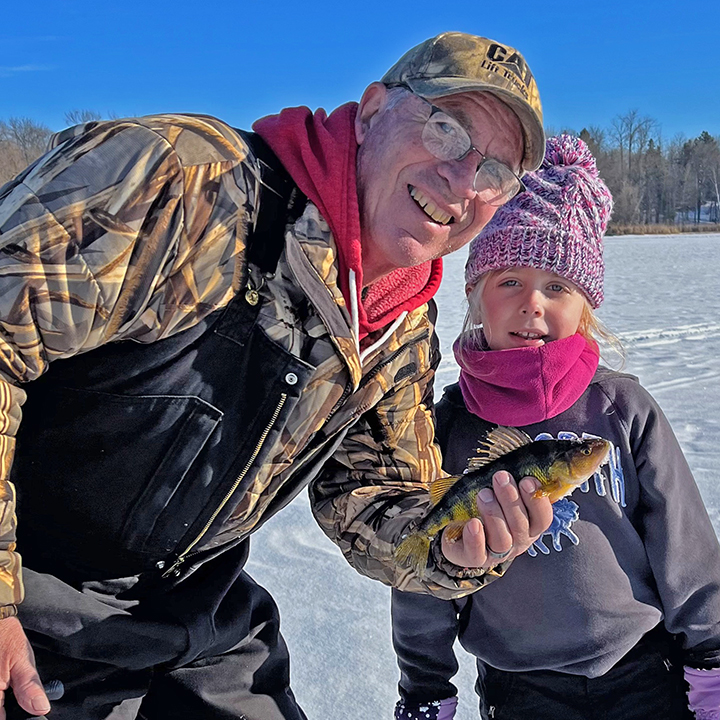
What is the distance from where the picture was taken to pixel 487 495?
192cm

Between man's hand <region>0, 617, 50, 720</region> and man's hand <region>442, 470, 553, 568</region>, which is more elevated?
man's hand <region>442, 470, 553, 568</region>

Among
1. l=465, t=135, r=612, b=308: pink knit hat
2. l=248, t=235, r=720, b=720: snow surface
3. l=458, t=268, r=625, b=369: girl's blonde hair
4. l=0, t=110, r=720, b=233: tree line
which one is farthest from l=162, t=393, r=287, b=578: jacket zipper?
l=0, t=110, r=720, b=233: tree line

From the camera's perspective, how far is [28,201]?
1556 millimetres

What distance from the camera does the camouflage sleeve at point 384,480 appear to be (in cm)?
230

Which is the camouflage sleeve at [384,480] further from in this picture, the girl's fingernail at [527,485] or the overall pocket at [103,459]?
the overall pocket at [103,459]

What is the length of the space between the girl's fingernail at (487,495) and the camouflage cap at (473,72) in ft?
3.38

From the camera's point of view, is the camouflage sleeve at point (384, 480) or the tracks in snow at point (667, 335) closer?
the camouflage sleeve at point (384, 480)

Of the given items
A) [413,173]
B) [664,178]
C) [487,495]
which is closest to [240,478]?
[487,495]

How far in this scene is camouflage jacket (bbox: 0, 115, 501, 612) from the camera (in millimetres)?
1563

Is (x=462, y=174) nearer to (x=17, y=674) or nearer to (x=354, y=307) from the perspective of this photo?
(x=354, y=307)

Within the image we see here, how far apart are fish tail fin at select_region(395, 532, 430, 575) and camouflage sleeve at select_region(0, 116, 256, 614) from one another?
0.94m

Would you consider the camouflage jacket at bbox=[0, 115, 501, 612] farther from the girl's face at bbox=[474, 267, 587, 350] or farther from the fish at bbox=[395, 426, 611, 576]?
the girl's face at bbox=[474, 267, 587, 350]

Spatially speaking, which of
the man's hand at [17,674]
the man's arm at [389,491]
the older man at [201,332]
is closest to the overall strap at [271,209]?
the older man at [201,332]

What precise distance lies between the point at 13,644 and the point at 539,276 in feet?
6.24
